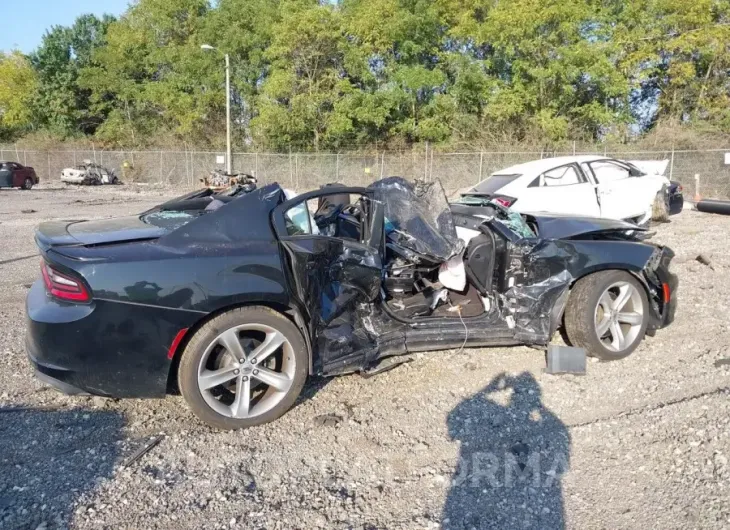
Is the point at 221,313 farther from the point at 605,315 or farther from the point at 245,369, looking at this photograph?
the point at 605,315

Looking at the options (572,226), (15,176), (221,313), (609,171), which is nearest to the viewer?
(221,313)

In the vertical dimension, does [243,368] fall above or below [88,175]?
below

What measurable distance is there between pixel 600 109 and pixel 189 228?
27.4m

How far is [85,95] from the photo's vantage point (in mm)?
45688

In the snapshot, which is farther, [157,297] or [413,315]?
[413,315]

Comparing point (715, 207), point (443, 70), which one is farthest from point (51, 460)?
point (443, 70)

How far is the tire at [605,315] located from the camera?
14.3 feet

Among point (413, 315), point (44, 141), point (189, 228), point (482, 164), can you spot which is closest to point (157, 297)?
point (189, 228)

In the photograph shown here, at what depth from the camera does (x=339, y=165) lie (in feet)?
94.9

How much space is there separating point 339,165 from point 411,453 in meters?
26.5

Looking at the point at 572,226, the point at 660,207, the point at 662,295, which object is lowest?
the point at 662,295

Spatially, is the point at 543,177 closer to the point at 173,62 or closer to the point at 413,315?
the point at 413,315

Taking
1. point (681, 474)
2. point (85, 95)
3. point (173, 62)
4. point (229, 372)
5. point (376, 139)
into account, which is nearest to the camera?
point (681, 474)

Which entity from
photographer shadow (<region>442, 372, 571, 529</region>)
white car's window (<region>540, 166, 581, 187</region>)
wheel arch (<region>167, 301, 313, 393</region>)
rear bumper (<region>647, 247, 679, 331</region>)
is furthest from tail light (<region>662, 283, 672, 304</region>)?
white car's window (<region>540, 166, 581, 187</region>)
